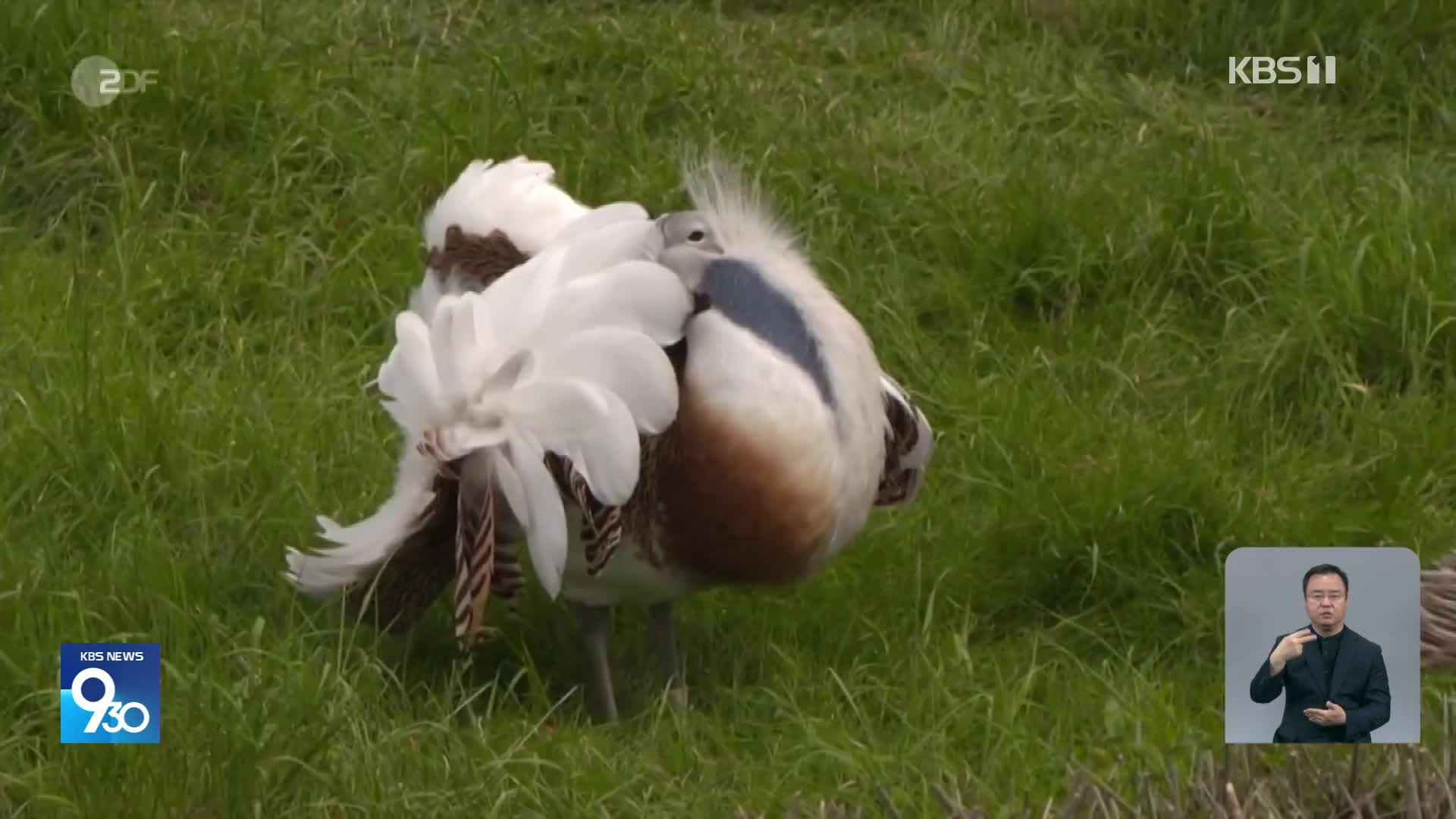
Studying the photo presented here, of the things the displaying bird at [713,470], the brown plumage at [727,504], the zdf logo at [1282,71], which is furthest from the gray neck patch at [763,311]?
the zdf logo at [1282,71]

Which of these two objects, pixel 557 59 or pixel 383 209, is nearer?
pixel 383 209

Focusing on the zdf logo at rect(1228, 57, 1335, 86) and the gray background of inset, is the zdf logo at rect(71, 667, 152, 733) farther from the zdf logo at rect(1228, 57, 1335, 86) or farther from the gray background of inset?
the zdf logo at rect(1228, 57, 1335, 86)

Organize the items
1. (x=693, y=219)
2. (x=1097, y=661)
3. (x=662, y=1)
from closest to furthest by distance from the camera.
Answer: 1. (x=693, y=219)
2. (x=1097, y=661)
3. (x=662, y=1)

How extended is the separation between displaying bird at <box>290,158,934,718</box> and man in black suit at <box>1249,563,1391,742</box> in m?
0.86

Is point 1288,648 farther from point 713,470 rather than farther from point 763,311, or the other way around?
point 763,311

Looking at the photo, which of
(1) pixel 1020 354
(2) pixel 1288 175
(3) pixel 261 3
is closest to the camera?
(1) pixel 1020 354

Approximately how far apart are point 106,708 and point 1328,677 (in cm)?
156

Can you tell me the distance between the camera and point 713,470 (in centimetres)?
312

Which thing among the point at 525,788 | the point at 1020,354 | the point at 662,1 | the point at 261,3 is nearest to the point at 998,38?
the point at 662,1

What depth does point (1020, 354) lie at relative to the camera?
4.50 metres

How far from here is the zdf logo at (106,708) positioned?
2943mm

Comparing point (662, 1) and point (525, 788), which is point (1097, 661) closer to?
point (525, 788)

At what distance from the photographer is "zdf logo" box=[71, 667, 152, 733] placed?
9.66ft

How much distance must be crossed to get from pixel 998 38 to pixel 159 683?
10.4 feet
